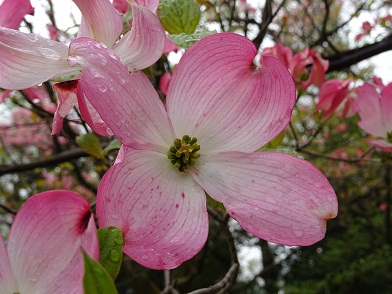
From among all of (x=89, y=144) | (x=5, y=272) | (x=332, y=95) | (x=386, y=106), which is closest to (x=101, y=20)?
(x=5, y=272)

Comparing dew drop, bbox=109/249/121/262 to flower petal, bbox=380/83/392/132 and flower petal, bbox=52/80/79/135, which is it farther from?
flower petal, bbox=380/83/392/132

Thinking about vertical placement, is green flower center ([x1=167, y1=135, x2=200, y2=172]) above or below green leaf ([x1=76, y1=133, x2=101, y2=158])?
above

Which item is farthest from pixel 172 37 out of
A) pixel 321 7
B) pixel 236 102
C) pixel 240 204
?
pixel 321 7

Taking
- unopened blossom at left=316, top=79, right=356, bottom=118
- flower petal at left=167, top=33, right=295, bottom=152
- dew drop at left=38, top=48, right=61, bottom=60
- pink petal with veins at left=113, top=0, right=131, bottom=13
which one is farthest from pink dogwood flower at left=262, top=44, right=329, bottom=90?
dew drop at left=38, top=48, right=61, bottom=60

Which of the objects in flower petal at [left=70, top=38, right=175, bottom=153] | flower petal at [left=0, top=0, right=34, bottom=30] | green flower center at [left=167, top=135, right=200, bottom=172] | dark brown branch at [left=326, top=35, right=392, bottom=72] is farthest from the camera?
dark brown branch at [left=326, top=35, right=392, bottom=72]

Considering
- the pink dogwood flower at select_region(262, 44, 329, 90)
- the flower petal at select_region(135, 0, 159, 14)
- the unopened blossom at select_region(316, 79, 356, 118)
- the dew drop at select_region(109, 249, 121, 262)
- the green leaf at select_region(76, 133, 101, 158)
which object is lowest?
Result: the green leaf at select_region(76, 133, 101, 158)

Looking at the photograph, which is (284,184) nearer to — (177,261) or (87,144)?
(177,261)

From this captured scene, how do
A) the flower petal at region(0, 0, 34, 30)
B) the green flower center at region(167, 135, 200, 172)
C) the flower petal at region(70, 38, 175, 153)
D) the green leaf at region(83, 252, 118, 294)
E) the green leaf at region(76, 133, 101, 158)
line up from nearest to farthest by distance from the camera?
the green leaf at region(83, 252, 118, 294), the flower petal at region(70, 38, 175, 153), the green flower center at region(167, 135, 200, 172), the flower petal at region(0, 0, 34, 30), the green leaf at region(76, 133, 101, 158)
